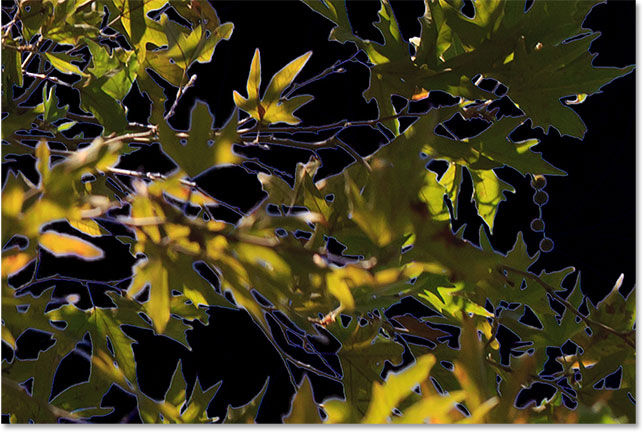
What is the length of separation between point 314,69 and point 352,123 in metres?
0.32

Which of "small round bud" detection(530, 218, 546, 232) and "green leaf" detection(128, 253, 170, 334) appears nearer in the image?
"green leaf" detection(128, 253, 170, 334)

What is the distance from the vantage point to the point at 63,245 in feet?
1.50

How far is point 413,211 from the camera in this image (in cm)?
45

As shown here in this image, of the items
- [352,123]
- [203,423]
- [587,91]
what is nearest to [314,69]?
[352,123]

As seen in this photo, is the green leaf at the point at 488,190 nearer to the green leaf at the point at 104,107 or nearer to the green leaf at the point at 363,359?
the green leaf at the point at 363,359

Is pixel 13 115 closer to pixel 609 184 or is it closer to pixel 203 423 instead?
pixel 203 423

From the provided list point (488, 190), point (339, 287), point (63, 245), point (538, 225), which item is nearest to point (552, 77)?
point (488, 190)

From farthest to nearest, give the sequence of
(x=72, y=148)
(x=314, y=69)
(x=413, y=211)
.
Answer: (x=314, y=69), (x=72, y=148), (x=413, y=211)

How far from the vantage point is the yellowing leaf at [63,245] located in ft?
1.50

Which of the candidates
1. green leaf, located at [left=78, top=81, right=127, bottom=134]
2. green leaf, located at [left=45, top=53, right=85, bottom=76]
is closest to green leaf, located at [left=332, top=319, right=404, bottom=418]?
green leaf, located at [left=78, top=81, right=127, bottom=134]

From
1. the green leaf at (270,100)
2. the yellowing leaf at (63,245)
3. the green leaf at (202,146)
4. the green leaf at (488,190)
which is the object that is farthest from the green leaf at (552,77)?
the yellowing leaf at (63,245)

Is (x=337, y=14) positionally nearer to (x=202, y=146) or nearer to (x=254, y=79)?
(x=254, y=79)

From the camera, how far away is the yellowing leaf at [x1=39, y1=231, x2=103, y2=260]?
46 cm

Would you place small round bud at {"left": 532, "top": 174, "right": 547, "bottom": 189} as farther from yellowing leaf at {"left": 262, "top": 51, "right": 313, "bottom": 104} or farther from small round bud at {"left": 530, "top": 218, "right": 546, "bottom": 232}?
yellowing leaf at {"left": 262, "top": 51, "right": 313, "bottom": 104}
